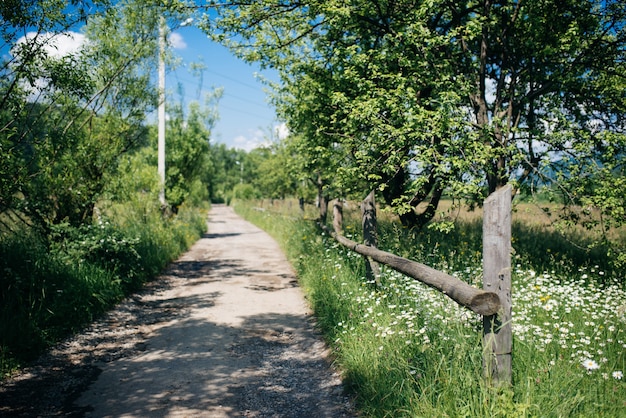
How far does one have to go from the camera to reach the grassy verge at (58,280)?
5.02 meters

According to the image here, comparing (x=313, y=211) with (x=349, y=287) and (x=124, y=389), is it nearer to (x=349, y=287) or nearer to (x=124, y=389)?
(x=349, y=287)

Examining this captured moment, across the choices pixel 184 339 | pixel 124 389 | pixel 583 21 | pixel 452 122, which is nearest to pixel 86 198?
pixel 184 339

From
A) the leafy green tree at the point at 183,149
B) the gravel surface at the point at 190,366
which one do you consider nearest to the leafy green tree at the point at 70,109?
the gravel surface at the point at 190,366

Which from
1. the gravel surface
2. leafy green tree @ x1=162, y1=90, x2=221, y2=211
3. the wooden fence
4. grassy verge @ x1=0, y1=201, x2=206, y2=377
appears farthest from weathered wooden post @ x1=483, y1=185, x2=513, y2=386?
leafy green tree @ x1=162, y1=90, x2=221, y2=211

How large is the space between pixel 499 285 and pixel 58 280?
6023mm

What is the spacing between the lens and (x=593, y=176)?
659cm

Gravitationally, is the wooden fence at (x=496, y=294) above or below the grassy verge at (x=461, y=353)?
above

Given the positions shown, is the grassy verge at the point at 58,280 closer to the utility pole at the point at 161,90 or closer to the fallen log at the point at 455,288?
the utility pole at the point at 161,90

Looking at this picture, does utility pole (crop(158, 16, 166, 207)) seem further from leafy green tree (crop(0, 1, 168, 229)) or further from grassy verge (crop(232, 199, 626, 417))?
grassy verge (crop(232, 199, 626, 417))

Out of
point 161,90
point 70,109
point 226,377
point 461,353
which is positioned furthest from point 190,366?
point 161,90

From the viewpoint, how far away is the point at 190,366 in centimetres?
480

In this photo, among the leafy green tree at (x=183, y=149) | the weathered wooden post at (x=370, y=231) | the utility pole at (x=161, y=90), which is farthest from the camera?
the leafy green tree at (x=183, y=149)

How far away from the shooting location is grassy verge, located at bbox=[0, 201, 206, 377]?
5.02m

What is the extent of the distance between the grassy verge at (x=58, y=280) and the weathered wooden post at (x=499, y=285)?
15.3 ft
